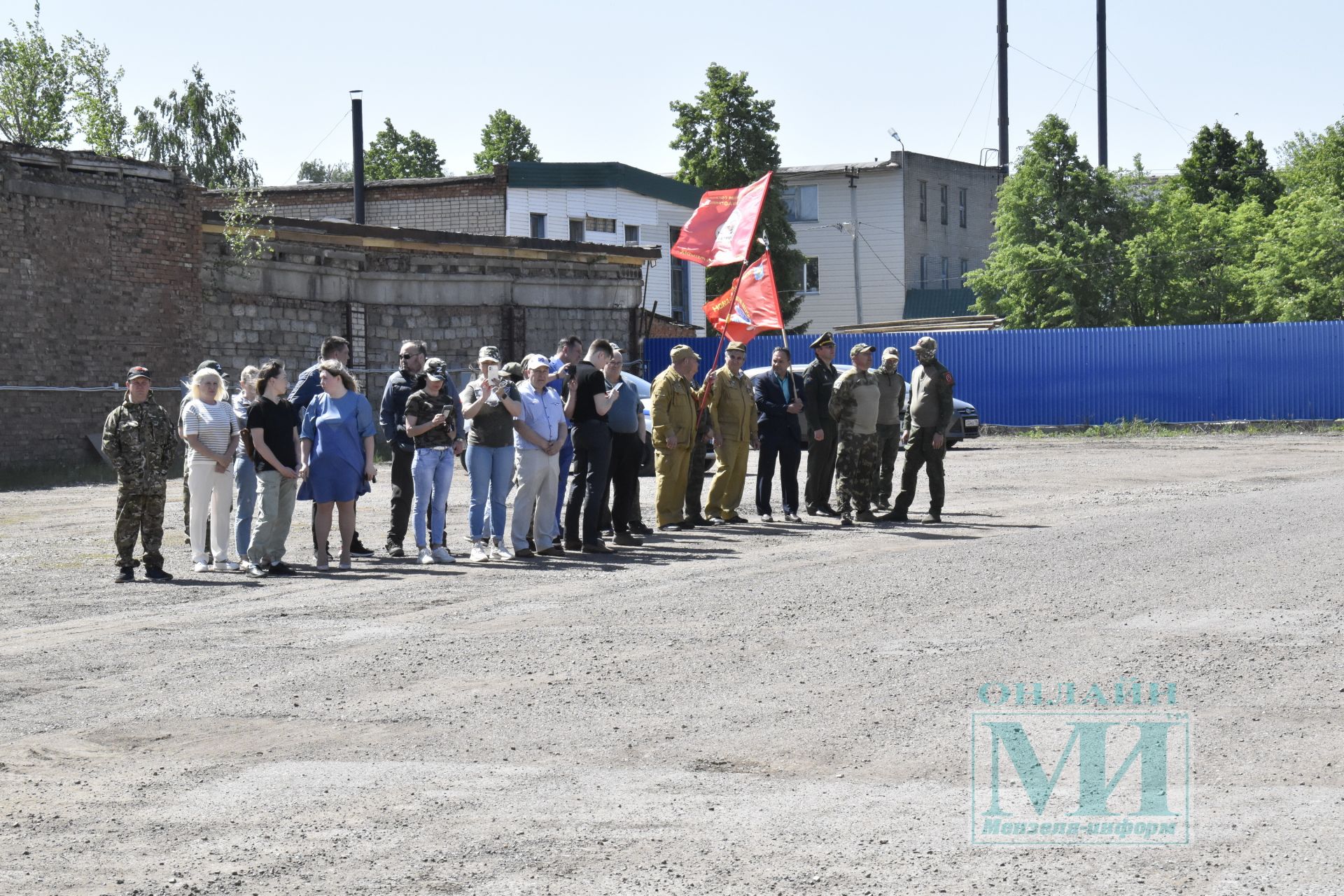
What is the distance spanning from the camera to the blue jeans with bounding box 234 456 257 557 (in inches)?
521

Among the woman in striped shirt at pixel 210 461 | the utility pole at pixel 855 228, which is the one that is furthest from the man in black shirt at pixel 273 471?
the utility pole at pixel 855 228

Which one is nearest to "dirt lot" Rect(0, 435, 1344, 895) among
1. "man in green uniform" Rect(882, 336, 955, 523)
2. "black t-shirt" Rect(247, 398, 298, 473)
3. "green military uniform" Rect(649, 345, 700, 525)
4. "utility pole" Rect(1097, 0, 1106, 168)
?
"black t-shirt" Rect(247, 398, 298, 473)

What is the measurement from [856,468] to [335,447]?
5.88m

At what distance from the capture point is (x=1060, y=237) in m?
50.0

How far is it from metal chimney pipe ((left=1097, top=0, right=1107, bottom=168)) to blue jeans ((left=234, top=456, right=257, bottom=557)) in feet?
162

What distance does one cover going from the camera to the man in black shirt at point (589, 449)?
45.5 feet

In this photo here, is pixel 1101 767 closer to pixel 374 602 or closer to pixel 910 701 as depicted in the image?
pixel 910 701

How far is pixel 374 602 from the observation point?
36.0 feet

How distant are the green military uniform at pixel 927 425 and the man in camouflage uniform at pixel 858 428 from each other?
0.41 metres

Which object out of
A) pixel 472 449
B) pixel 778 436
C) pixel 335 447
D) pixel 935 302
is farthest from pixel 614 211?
pixel 335 447

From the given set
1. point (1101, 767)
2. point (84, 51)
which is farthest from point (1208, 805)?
point (84, 51)

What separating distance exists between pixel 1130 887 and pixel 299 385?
10442 millimetres

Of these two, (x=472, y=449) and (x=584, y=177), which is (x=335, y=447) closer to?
(x=472, y=449)

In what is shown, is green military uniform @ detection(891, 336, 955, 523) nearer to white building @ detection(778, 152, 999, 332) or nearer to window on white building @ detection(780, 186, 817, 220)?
white building @ detection(778, 152, 999, 332)
